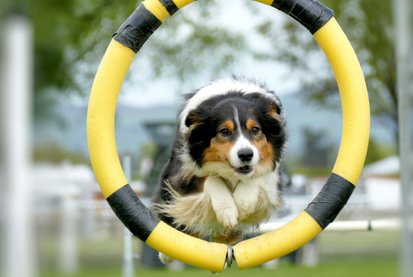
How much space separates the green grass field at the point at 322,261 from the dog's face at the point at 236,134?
26.3 feet

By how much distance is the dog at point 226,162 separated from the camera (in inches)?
189

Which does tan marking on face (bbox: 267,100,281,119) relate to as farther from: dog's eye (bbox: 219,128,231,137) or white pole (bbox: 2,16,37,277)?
white pole (bbox: 2,16,37,277)

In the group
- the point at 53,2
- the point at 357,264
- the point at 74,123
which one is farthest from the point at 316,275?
the point at 53,2

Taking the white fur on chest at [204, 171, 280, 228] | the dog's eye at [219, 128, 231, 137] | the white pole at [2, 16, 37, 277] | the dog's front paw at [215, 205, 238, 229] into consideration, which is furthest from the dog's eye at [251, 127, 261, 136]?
the white pole at [2, 16, 37, 277]

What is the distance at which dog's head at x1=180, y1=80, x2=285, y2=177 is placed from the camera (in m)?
4.76

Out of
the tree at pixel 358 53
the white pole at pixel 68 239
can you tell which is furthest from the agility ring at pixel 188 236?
the tree at pixel 358 53

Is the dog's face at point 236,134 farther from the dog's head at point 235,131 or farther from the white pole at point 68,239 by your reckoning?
the white pole at point 68,239

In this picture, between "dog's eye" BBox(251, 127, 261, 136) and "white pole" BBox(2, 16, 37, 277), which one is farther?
"white pole" BBox(2, 16, 37, 277)

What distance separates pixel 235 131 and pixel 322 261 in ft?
35.5

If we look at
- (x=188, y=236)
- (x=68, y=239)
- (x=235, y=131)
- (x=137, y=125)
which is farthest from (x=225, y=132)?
(x=68, y=239)

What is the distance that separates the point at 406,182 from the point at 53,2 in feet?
39.4

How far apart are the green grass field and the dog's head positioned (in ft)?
26.2

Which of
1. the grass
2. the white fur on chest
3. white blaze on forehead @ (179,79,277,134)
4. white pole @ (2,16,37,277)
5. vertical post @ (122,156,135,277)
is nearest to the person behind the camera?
the white fur on chest

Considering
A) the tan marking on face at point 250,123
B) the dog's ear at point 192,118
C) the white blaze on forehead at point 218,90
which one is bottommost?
the tan marking on face at point 250,123
